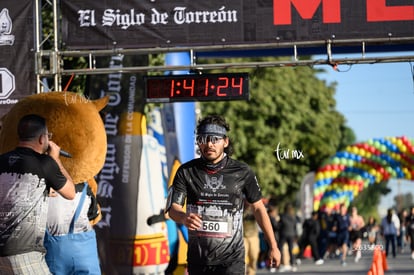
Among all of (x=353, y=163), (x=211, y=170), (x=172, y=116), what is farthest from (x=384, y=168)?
(x=211, y=170)

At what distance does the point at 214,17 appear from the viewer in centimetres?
1270

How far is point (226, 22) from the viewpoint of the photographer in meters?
12.7

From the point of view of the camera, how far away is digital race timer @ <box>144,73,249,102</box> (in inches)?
507

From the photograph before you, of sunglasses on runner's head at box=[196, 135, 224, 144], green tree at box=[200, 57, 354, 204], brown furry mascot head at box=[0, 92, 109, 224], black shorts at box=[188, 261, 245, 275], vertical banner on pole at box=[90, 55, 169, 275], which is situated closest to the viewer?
black shorts at box=[188, 261, 245, 275]

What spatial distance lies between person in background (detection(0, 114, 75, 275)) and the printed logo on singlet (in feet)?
4.56

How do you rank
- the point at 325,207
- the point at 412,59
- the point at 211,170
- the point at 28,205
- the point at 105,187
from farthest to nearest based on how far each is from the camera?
1. the point at 325,207
2. the point at 105,187
3. the point at 412,59
4. the point at 211,170
5. the point at 28,205

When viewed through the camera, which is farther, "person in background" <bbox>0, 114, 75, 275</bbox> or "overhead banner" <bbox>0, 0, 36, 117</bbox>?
"overhead banner" <bbox>0, 0, 36, 117</bbox>

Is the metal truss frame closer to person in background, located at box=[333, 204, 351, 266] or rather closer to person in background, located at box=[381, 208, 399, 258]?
person in background, located at box=[333, 204, 351, 266]

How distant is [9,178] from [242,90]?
557 centimetres

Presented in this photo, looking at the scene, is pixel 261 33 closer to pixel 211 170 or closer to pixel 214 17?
pixel 214 17

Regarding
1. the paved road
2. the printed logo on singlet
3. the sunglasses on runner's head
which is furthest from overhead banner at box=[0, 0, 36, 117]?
the paved road

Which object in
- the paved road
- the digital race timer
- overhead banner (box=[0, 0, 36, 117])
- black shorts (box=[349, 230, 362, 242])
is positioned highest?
overhead banner (box=[0, 0, 36, 117])

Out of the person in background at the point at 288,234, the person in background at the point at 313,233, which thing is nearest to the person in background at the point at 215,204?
the person in background at the point at 288,234

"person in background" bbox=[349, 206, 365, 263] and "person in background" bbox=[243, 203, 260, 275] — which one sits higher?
"person in background" bbox=[349, 206, 365, 263]
